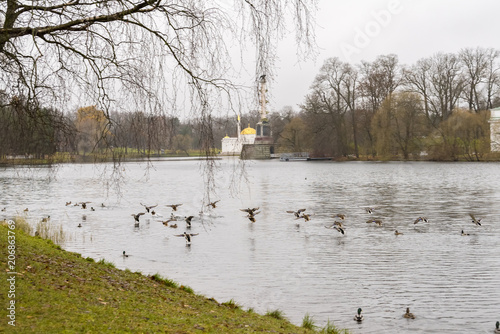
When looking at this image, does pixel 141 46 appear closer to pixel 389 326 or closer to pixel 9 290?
pixel 9 290

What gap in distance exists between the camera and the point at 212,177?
6.29 m

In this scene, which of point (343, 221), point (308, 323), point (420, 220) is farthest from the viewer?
point (343, 221)

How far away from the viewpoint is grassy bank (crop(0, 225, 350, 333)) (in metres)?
5.36

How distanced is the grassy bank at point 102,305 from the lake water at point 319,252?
1183 mm

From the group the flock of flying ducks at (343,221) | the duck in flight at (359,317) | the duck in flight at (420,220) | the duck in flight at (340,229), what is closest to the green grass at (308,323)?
the duck in flight at (359,317)

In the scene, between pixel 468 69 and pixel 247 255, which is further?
pixel 468 69

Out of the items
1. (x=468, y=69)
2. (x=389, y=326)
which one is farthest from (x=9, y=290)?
(x=468, y=69)

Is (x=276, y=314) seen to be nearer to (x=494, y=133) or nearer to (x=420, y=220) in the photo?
(x=420, y=220)

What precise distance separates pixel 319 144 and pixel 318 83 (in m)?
13.2

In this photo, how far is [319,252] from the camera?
44.6ft

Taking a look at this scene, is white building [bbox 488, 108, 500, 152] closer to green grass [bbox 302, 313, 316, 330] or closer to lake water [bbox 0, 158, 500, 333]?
lake water [bbox 0, 158, 500, 333]

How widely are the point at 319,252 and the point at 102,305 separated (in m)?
8.19

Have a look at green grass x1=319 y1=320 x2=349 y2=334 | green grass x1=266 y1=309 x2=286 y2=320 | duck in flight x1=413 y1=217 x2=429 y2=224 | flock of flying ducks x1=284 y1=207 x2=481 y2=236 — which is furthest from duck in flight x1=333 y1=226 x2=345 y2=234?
green grass x1=319 y1=320 x2=349 y2=334

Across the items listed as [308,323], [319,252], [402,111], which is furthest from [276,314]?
[402,111]
